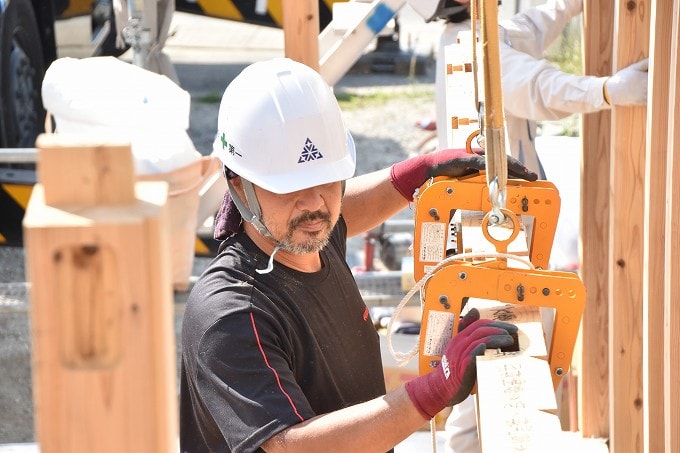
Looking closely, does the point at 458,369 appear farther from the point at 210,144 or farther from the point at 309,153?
the point at 210,144

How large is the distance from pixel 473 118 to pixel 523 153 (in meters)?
1.38

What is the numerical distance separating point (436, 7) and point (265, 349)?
8.00 feet

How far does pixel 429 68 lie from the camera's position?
39.6 ft

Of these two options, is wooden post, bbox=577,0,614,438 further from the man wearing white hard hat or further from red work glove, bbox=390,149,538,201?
the man wearing white hard hat

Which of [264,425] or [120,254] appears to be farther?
[264,425]

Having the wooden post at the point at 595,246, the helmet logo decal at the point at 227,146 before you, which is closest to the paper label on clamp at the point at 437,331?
the helmet logo decal at the point at 227,146

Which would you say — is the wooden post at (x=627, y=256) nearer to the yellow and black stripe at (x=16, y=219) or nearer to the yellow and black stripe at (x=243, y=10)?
the yellow and black stripe at (x=16, y=219)

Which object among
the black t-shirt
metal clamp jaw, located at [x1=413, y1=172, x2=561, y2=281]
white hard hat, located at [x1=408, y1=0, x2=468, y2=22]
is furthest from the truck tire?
metal clamp jaw, located at [x1=413, y1=172, x2=561, y2=281]

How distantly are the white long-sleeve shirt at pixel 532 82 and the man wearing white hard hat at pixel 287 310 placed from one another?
1.17 m

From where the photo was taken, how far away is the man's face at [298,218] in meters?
2.42

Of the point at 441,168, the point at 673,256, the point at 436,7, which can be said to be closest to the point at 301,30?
the point at 436,7

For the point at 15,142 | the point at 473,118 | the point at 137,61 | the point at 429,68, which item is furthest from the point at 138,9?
the point at 429,68

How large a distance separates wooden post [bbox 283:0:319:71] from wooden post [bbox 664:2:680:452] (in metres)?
1.30

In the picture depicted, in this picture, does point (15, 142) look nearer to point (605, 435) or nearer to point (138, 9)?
point (138, 9)
